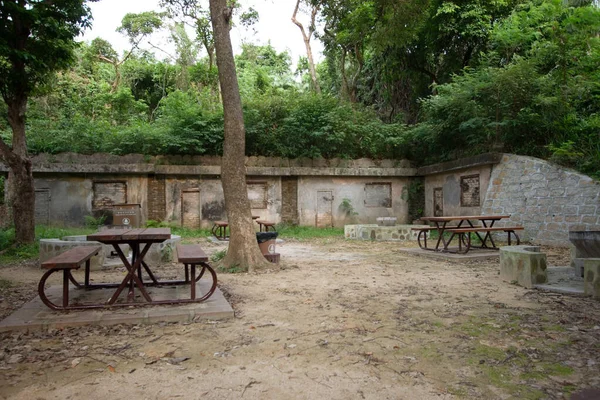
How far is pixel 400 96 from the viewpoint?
66.7 ft

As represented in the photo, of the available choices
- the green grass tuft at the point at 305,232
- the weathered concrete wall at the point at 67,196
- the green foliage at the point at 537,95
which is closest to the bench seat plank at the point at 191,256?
the green grass tuft at the point at 305,232

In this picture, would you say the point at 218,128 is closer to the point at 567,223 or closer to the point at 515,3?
the point at 567,223

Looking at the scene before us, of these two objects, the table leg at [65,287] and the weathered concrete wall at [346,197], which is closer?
the table leg at [65,287]

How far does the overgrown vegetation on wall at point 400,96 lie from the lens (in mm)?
11742

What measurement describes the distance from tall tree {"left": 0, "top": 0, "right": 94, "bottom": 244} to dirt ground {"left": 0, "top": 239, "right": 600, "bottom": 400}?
473 cm

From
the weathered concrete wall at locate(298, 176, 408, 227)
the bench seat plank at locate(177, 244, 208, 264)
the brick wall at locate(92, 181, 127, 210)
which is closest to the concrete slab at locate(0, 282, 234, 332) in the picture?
the bench seat plank at locate(177, 244, 208, 264)

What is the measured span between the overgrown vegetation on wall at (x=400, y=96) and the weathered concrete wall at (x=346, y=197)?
3.67 ft

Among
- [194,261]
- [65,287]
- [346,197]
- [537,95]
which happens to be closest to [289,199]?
[346,197]

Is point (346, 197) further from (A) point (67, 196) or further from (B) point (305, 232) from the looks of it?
(A) point (67, 196)

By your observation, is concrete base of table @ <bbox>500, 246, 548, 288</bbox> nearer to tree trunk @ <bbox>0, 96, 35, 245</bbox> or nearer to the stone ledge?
the stone ledge

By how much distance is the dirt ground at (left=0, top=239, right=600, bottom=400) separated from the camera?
263cm

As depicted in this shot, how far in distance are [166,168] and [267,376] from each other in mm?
13040

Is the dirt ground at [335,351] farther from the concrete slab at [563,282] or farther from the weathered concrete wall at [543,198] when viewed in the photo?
the weathered concrete wall at [543,198]

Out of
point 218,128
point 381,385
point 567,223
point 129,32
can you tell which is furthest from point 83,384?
point 129,32
